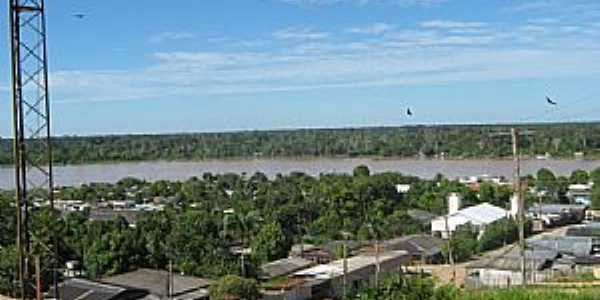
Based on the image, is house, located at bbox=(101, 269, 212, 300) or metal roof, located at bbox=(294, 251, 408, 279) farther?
metal roof, located at bbox=(294, 251, 408, 279)

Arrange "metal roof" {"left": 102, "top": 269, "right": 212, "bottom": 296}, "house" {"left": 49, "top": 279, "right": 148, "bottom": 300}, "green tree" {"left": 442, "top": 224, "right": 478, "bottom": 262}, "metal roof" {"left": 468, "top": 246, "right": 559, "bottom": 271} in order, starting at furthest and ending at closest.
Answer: "green tree" {"left": 442, "top": 224, "right": 478, "bottom": 262}
"metal roof" {"left": 468, "top": 246, "right": 559, "bottom": 271}
"metal roof" {"left": 102, "top": 269, "right": 212, "bottom": 296}
"house" {"left": 49, "top": 279, "right": 148, "bottom": 300}

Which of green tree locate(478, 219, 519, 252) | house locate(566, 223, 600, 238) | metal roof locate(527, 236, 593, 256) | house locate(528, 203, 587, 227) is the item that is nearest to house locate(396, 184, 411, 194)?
house locate(528, 203, 587, 227)

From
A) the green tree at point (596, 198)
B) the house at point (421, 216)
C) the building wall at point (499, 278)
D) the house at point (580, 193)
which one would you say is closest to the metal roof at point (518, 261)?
the building wall at point (499, 278)

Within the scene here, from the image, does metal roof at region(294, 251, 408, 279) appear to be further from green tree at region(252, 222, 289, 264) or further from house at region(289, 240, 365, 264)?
green tree at region(252, 222, 289, 264)

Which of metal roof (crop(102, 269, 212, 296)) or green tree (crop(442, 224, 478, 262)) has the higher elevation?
metal roof (crop(102, 269, 212, 296))

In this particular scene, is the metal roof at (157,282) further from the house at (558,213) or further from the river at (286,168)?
the river at (286,168)

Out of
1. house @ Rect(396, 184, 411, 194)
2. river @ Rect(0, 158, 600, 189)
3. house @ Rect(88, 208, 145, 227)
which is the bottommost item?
house @ Rect(88, 208, 145, 227)

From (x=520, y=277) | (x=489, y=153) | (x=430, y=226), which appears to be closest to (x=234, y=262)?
(x=520, y=277)
